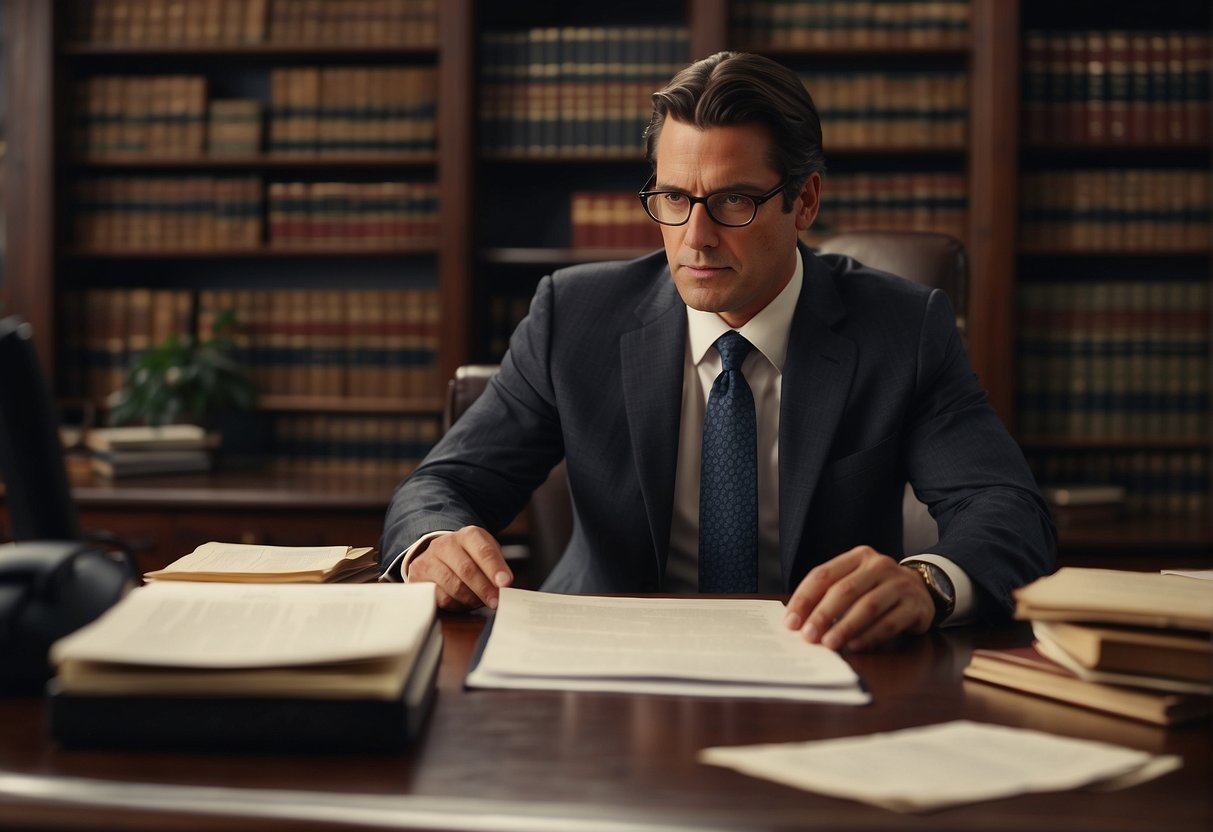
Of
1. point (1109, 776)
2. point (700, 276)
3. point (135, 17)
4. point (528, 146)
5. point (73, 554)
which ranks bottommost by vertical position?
point (1109, 776)

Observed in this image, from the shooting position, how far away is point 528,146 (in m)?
3.24

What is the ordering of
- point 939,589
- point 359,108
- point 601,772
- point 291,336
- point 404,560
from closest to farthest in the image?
point 601,772 → point 939,589 → point 404,560 → point 359,108 → point 291,336

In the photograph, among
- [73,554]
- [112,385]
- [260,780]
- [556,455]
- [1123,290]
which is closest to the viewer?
[260,780]

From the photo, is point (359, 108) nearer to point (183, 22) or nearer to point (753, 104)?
point (183, 22)

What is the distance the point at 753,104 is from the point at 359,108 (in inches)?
→ 76.9

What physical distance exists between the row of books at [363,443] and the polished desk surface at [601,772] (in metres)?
2.53

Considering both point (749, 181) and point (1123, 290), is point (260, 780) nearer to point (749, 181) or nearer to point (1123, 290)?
point (749, 181)

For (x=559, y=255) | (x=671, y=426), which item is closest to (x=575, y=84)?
(x=559, y=255)

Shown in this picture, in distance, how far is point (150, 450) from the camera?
3068mm

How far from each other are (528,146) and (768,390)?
178cm

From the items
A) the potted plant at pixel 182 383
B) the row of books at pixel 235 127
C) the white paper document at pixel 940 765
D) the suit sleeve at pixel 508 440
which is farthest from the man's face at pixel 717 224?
the row of books at pixel 235 127

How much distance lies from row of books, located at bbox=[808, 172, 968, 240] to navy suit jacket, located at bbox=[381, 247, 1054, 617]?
4.72 ft

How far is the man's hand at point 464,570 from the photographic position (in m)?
1.16

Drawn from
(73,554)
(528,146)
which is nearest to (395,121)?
(528,146)
